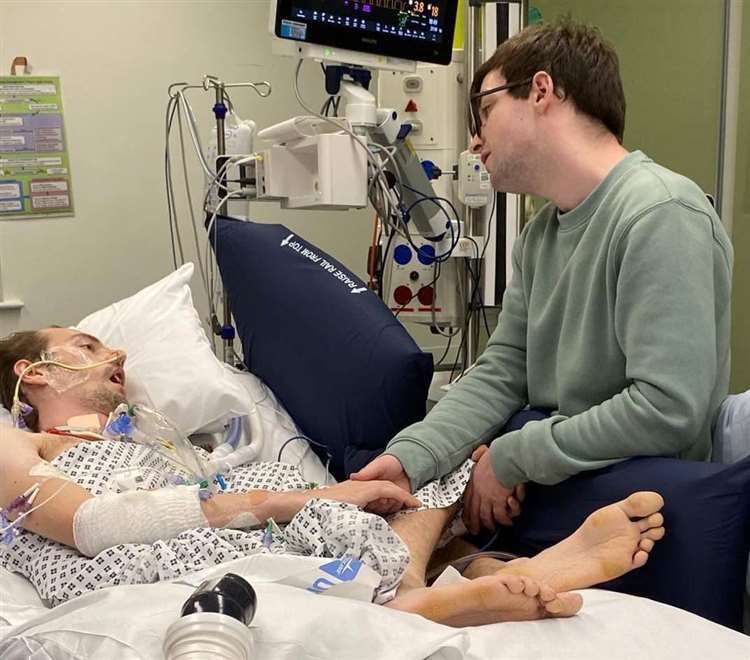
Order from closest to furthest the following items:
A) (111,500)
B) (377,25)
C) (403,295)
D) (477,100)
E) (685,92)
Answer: (111,500)
(477,100)
(377,25)
(403,295)
(685,92)

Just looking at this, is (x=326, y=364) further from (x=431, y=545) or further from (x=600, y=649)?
(x=600, y=649)

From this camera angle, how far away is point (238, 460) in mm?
1924

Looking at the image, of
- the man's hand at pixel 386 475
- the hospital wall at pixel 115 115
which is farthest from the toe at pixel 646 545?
the hospital wall at pixel 115 115

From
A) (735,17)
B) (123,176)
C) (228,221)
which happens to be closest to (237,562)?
(228,221)

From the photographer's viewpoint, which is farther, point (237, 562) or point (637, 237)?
point (637, 237)

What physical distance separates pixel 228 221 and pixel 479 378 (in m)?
0.92

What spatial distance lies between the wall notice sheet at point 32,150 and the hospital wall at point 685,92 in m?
2.21

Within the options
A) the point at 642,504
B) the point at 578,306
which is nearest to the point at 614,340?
the point at 578,306

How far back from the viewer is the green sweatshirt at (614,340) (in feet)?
4.37

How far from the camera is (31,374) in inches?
75.0

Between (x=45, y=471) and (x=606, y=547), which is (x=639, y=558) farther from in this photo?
(x=45, y=471)

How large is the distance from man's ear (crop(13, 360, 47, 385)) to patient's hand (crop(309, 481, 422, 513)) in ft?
2.52

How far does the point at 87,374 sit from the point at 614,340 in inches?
46.4

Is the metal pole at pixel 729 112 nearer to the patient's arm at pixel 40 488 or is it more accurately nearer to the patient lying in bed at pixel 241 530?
the patient lying in bed at pixel 241 530
